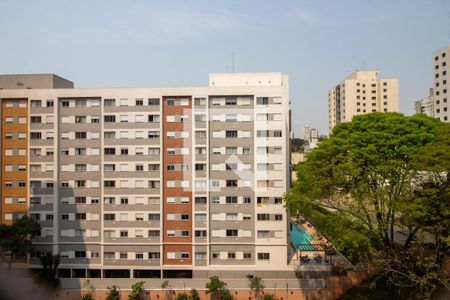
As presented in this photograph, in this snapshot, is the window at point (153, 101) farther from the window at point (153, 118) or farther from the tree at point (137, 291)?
the tree at point (137, 291)

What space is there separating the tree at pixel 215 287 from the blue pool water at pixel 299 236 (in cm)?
948

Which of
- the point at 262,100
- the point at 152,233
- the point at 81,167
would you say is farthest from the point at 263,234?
the point at 81,167

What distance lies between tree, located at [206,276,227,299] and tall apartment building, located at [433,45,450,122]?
139 ft

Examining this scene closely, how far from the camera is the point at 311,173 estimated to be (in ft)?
78.8

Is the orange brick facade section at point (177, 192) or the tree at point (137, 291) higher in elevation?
the orange brick facade section at point (177, 192)

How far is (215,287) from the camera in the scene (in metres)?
26.2

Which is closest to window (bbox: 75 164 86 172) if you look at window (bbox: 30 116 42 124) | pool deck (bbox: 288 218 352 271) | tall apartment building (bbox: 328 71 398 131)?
window (bbox: 30 116 42 124)

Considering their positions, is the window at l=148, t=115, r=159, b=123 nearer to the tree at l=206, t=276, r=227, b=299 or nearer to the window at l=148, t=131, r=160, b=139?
the window at l=148, t=131, r=160, b=139

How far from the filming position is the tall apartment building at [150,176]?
29.0 metres

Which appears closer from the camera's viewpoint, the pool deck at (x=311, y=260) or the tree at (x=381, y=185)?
the tree at (x=381, y=185)

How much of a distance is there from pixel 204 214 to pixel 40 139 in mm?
12835

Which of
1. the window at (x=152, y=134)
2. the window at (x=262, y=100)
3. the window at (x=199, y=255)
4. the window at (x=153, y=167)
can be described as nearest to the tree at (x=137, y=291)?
the window at (x=199, y=255)

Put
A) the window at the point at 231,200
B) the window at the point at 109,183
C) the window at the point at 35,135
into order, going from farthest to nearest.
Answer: the window at the point at 35,135 < the window at the point at 109,183 < the window at the point at 231,200

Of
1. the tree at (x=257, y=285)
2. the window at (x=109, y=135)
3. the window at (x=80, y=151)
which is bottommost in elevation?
the tree at (x=257, y=285)
